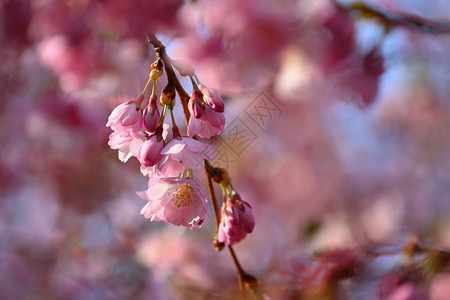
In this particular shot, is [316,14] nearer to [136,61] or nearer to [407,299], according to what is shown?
[136,61]

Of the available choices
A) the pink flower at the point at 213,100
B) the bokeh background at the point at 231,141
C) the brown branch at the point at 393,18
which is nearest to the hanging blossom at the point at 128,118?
the pink flower at the point at 213,100

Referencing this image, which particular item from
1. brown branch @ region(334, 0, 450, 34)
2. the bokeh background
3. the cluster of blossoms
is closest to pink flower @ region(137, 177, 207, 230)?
the cluster of blossoms

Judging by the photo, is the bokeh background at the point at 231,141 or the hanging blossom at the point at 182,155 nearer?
the hanging blossom at the point at 182,155

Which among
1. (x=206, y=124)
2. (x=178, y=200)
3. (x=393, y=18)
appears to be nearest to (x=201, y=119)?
(x=206, y=124)

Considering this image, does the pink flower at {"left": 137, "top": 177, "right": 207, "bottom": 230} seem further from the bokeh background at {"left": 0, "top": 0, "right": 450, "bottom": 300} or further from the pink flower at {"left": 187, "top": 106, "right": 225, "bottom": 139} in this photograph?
the bokeh background at {"left": 0, "top": 0, "right": 450, "bottom": 300}

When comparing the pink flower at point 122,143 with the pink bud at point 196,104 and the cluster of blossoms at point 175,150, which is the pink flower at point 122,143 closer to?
the cluster of blossoms at point 175,150

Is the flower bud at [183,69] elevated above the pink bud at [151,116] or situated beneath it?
elevated above
